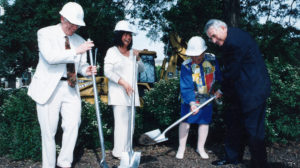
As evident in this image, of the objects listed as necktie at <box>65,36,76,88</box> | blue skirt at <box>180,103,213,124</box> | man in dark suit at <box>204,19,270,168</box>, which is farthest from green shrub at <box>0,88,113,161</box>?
man in dark suit at <box>204,19,270,168</box>

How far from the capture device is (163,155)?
180 inches

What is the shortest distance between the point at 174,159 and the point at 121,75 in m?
1.48

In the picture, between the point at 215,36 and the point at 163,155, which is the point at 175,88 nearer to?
the point at 163,155

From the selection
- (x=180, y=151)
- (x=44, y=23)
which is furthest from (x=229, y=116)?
(x=44, y=23)

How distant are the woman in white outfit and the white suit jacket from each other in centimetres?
71

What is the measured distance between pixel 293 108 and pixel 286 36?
1.18 metres

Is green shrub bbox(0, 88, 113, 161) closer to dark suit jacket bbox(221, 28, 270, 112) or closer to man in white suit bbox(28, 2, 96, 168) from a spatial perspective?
man in white suit bbox(28, 2, 96, 168)

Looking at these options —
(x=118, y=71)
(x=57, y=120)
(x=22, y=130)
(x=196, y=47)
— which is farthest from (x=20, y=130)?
(x=196, y=47)

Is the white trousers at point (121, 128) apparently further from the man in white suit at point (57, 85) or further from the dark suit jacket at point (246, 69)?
the dark suit jacket at point (246, 69)

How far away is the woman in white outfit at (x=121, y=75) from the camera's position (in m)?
3.96

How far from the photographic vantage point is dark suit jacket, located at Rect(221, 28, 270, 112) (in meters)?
3.29

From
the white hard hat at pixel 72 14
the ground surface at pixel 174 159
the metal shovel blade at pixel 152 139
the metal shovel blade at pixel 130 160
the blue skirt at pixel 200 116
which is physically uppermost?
the white hard hat at pixel 72 14

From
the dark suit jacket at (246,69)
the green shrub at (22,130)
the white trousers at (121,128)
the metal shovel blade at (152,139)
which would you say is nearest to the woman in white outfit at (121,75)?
the white trousers at (121,128)

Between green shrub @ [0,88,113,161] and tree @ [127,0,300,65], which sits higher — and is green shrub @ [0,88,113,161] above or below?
below
